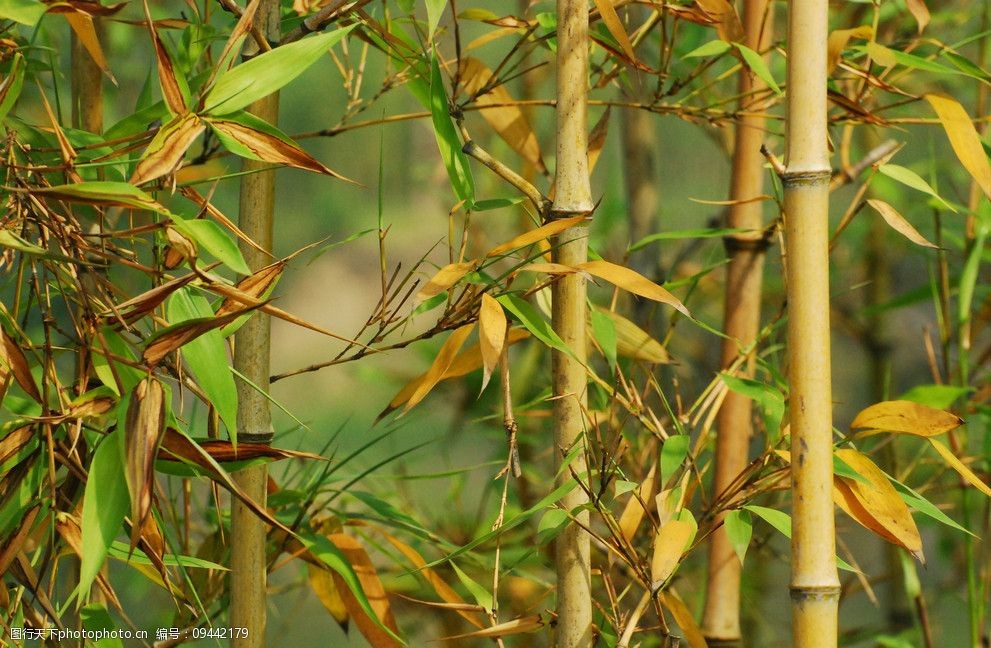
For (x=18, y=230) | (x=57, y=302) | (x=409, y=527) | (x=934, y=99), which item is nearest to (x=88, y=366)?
(x=18, y=230)

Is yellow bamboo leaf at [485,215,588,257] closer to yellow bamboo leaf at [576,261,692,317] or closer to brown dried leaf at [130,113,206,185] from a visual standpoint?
yellow bamboo leaf at [576,261,692,317]

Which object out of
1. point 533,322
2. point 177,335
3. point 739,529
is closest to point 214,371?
point 177,335

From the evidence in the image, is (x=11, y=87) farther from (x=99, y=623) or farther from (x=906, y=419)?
(x=906, y=419)

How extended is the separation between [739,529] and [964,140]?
224mm

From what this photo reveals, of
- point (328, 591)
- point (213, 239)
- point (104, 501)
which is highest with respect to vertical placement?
point (213, 239)

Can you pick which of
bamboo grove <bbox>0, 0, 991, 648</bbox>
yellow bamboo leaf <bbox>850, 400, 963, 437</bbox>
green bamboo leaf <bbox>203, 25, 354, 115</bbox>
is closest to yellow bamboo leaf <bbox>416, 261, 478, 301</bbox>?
bamboo grove <bbox>0, 0, 991, 648</bbox>

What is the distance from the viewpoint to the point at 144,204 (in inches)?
15.2

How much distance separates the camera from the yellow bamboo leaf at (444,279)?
17.1 inches

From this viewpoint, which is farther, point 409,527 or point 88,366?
point 409,527

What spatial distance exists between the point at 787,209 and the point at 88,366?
318mm

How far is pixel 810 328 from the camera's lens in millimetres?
420

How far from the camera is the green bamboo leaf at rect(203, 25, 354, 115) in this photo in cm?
42

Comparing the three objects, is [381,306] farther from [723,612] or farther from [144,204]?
[723,612]

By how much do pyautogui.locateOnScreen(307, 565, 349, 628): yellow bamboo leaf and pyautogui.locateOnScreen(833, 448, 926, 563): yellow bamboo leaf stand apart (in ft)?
1.00
